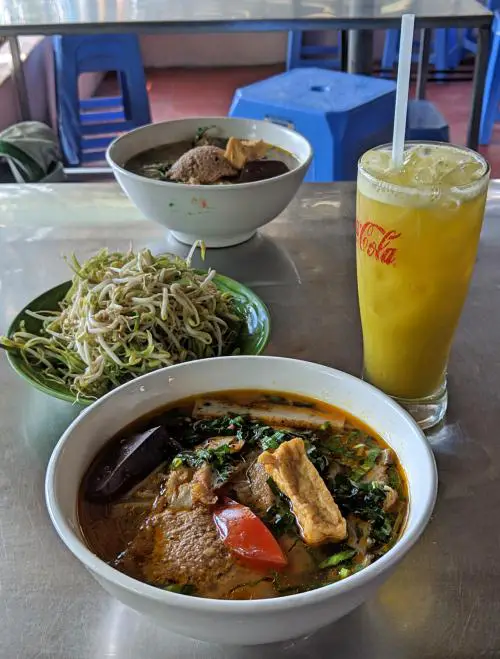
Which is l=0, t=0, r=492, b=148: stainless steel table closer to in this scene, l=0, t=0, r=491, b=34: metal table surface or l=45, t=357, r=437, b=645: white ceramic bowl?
l=0, t=0, r=491, b=34: metal table surface

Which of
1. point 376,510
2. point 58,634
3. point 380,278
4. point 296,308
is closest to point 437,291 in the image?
point 380,278

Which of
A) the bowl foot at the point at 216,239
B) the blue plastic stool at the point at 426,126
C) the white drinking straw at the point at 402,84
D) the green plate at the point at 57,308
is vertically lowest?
the blue plastic stool at the point at 426,126

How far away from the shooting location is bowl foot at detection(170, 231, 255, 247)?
1486 mm

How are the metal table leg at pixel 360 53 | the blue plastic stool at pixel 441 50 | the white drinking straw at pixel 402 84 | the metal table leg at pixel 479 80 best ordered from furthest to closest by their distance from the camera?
the blue plastic stool at pixel 441 50 < the metal table leg at pixel 360 53 < the metal table leg at pixel 479 80 < the white drinking straw at pixel 402 84

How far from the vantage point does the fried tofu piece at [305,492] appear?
2.35 ft

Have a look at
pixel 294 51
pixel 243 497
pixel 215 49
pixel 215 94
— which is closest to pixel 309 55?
pixel 294 51

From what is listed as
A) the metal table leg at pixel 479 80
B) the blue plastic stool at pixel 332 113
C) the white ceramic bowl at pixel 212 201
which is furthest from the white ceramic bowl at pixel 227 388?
the blue plastic stool at pixel 332 113

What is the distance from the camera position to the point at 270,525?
29.1 inches

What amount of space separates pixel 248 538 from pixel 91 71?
13.5ft

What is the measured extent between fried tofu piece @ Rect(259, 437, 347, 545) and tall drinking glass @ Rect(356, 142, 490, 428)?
0.86ft

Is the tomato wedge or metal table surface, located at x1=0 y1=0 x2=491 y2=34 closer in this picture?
the tomato wedge

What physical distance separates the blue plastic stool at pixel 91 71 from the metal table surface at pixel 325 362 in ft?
9.33

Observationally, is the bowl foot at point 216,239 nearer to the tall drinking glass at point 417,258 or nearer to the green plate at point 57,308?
the green plate at point 57,308

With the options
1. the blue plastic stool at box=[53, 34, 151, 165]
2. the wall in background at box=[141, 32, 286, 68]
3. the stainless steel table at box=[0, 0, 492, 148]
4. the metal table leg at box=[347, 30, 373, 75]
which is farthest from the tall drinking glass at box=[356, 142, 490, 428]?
the wall in background at box=[141, 32, 286, 68]
